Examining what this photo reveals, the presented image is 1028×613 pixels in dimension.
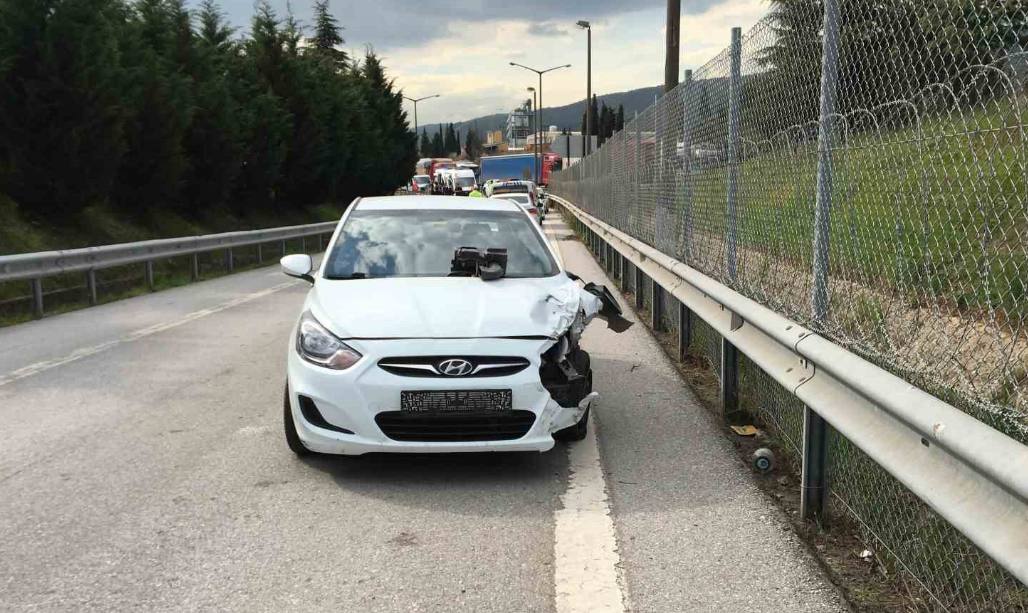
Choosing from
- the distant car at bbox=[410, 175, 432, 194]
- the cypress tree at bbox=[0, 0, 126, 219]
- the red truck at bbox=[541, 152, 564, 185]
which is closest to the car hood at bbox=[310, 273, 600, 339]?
the cypress tree at bbox=[0, 0, 126, 219]

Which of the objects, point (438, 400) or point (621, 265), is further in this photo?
point (621, 265)

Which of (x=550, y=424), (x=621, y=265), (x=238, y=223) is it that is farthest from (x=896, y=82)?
(x=238, y=223)

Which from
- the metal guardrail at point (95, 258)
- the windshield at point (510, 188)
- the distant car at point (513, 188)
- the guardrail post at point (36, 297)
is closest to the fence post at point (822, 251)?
the metal guardrail at point (95, 258)

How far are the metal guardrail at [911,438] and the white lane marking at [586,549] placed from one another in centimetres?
96

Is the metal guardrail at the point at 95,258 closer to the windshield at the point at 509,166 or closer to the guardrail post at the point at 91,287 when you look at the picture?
the guardrail post at the point at 91,287

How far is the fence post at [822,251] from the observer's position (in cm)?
448

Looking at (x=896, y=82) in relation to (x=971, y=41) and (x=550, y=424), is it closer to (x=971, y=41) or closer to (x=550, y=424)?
(x=971, y=41)

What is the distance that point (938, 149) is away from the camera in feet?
11.9

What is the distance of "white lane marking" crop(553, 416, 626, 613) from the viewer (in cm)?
367

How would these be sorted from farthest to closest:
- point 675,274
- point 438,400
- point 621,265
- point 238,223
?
point 238,223 < point 621,265 < point 675,274 < point 438,400

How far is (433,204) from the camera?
722cm

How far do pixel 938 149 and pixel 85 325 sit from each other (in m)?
10.0

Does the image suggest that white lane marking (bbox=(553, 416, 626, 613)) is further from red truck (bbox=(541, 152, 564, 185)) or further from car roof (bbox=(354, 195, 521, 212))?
red truck (bbox=(541, 152, 564, 185))

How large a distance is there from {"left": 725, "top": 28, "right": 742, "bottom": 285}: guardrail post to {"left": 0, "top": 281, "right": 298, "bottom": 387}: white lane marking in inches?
222
